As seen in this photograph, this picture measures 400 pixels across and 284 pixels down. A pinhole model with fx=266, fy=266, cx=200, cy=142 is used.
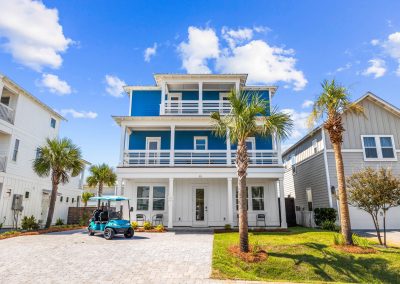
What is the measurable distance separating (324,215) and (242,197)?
968 cm

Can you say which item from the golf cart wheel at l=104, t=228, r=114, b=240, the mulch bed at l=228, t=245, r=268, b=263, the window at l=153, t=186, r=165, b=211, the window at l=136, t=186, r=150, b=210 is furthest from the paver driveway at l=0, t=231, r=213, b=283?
the window at l=136, t=186, r=150, b=210

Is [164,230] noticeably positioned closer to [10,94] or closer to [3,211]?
[3,211]

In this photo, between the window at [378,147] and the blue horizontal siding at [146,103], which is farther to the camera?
the blue horizontal siding at [146,103]

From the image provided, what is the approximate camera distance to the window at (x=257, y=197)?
18.7m

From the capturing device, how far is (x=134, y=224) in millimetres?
16594

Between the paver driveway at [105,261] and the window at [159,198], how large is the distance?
6.93 m

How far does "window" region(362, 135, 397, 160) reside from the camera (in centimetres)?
1853

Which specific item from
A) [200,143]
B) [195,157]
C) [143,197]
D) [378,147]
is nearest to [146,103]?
[200,143]

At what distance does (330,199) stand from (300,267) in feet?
33.1

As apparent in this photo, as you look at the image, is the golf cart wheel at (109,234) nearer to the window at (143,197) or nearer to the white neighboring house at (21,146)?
the window at (143,197)

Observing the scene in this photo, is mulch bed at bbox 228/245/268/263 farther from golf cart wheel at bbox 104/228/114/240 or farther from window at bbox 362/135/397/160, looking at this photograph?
window at bbox 362/135/397/160

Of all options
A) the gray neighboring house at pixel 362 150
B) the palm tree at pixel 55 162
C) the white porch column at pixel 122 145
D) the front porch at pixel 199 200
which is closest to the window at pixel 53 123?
the palm tree at pixel 55 162

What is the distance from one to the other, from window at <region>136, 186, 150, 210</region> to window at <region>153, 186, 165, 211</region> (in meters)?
0.50

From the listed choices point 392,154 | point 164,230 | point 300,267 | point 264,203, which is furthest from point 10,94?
point 392,154
